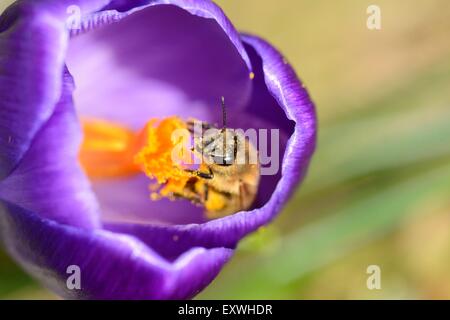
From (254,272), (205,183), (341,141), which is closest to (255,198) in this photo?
(205,183)

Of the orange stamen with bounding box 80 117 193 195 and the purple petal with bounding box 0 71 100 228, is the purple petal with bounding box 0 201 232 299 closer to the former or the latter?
the purple petal with bounding box 0 71 100 228

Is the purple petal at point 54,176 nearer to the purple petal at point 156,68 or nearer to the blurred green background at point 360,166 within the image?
the purple petal at point 156,68

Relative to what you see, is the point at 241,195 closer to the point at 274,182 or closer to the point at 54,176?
the point at 274,182

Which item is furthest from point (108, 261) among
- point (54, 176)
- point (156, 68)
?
point (156, 68)

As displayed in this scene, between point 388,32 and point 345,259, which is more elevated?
point 388,32

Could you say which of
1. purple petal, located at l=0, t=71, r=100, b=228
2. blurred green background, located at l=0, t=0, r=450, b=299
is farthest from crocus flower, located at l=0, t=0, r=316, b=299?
blurred green background, located at l=0, t=0, r=450, b=299

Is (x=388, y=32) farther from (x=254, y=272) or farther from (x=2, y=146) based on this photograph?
(x=2, y=146)

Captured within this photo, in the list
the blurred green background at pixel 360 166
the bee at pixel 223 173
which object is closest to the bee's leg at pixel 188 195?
the bee at pixel 223 173
